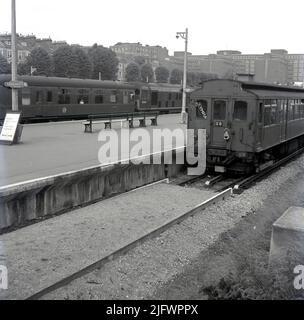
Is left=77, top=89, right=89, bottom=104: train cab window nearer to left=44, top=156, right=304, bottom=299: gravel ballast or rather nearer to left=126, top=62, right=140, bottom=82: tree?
left=44, top=156, right=304, bottom=299: gravel ballast

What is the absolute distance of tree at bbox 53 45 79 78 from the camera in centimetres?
5503

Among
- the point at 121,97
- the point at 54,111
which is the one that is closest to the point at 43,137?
the point at 54,111

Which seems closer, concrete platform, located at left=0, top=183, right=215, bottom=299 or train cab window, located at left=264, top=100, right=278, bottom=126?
concrete platform, located at left=0, top=183, right=215, bottom=299

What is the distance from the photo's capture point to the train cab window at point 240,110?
14.9 m

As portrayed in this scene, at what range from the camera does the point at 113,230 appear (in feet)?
29.5

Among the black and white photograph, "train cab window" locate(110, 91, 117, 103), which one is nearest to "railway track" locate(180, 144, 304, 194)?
the black and white photograph

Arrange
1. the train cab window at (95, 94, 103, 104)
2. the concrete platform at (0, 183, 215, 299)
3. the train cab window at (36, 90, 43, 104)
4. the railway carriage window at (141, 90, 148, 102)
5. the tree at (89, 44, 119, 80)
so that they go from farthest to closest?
1. the tree at (89, 44, 119, 80)
2. the railway carriage window at (141, 90, 148, 102)
3. the train cab window at (95, 94, 103, 104)
4. the train cab window at (36, 90, 43, 104)
5. the concrete platform at (0, 183, 215, 299)

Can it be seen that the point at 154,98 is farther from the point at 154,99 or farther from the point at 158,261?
the point at 158,261

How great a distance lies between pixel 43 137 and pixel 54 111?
28.9 feet

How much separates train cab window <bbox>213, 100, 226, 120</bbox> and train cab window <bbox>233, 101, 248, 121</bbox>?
449 mm

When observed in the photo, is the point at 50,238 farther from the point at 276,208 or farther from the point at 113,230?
the point at 276,208

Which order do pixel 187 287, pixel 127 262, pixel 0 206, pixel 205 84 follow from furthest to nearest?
pixel 205 84, pixel 0 206, pixel 127 262, pixel 187 287

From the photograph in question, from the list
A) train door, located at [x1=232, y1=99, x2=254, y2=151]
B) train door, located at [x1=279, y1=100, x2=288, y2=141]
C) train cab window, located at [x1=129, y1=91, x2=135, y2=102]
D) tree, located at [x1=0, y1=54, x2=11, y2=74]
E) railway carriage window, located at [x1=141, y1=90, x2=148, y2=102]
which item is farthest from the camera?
tree, located at [x1=0, y1=54, x2=11, y2=74]

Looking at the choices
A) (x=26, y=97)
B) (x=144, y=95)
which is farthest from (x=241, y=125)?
(x=144, y=95)
